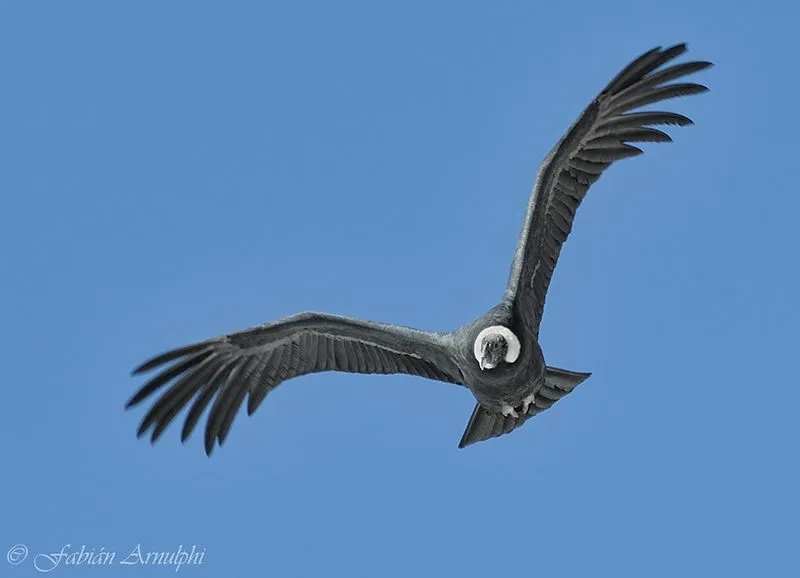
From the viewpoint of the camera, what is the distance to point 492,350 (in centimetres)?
1187

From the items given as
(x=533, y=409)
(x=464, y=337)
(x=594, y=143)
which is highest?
(x=594, y=143)

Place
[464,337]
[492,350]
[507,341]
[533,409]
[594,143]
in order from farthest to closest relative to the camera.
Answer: [594,143]
[533,409]
[464,337]
[507,341]
[492,350]

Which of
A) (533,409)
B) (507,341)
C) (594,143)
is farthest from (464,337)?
(594,143)

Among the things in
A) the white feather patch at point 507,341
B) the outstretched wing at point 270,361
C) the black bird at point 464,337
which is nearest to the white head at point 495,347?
the white feather patch at point 507,341

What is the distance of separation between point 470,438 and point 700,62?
5.91m

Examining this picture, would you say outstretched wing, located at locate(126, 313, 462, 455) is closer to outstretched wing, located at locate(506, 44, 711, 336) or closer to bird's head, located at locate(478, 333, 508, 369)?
bird's head, located at locate(478, 333, 508, 369)

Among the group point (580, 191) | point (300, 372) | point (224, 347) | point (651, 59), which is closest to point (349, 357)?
point (300, 372)

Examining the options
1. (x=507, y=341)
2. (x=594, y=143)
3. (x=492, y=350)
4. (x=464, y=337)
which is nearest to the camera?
(x=492, y=350)

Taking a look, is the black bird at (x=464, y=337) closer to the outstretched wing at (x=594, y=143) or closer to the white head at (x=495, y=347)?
the outstretched wing at (x=594, y=143)

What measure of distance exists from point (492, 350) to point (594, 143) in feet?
12.6

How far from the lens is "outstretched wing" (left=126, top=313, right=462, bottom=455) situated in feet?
44.0

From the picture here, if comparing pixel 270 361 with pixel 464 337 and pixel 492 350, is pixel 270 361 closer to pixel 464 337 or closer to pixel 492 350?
pixel 464 337

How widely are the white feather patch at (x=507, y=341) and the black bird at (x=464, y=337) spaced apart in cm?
51

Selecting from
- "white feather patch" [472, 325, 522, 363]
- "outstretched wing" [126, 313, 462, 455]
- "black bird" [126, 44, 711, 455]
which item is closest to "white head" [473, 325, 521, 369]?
"white feather patch" [472, 325, 522, 363]
